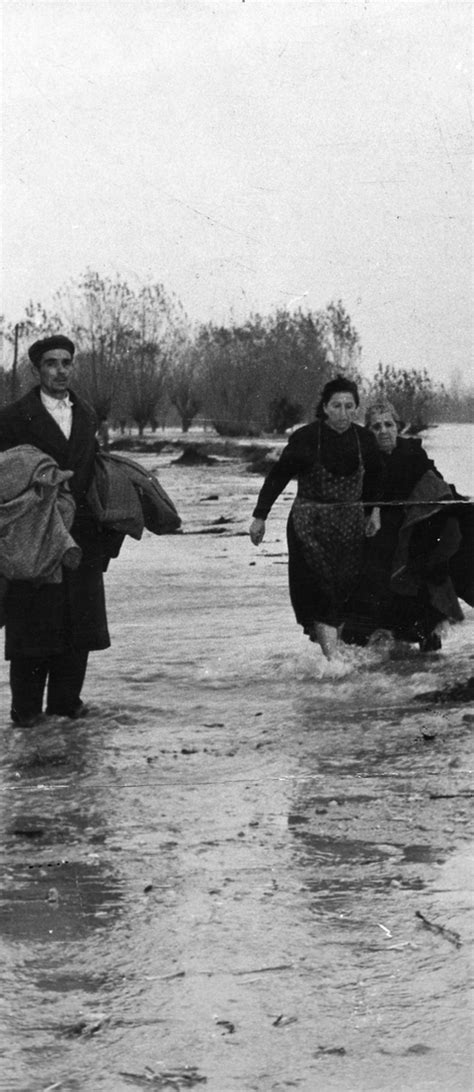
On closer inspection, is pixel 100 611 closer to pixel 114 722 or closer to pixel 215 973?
pixel 114 722

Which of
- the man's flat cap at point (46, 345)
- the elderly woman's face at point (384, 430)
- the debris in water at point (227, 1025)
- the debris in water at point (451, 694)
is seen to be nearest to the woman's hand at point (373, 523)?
the elderly woman's face at point (384, 430)

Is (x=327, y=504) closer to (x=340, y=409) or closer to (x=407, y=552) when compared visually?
(x=340, y=409)

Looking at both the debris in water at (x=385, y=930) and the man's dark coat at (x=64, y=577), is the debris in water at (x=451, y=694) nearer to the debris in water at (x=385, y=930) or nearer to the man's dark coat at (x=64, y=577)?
the man's dark coat at (x=64, y=577)

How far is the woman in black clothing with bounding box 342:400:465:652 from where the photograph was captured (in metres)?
7.81

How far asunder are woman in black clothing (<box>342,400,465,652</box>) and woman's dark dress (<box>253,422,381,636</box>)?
281 mm

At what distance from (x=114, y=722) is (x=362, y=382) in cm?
374

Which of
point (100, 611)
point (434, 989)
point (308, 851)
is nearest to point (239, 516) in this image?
point (100, 611)

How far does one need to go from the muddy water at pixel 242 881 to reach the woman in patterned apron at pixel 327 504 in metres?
0.32

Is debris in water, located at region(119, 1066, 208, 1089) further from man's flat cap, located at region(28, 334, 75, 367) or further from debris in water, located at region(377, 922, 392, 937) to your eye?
man's flat cap, located at region(28, 334, 75, 367)

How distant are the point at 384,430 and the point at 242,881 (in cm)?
404

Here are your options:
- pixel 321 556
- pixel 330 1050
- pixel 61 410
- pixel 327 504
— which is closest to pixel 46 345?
pixel 61 410

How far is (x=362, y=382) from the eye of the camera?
30.6ft

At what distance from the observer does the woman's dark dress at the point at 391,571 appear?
7844 mm

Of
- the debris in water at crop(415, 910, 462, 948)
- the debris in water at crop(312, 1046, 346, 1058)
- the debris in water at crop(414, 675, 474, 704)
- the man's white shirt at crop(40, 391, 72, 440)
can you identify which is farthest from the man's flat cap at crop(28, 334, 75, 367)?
the debris in water at crop(312, 1046, 346, 1058)
